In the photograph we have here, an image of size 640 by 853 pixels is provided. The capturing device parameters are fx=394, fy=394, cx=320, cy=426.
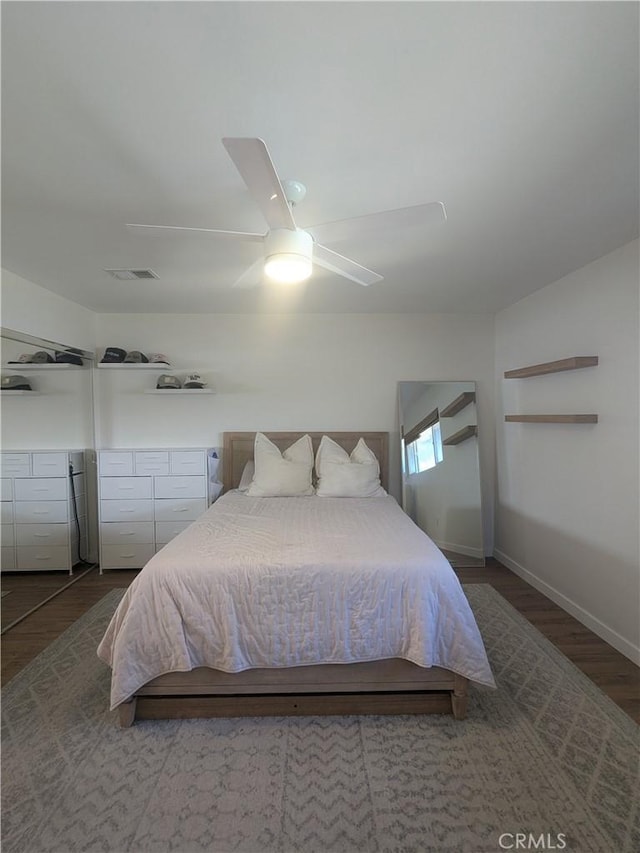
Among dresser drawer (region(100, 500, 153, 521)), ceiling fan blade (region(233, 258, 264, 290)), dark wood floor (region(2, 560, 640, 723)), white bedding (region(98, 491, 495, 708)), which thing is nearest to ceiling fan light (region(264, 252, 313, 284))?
ceiling fan blade (region(233, 258, 264, 290))

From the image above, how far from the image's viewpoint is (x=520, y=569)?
3514 millimetres

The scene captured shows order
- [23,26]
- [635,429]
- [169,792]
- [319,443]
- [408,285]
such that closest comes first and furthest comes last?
[23,26], [169,792], [635,429], [408,285], [319,443]

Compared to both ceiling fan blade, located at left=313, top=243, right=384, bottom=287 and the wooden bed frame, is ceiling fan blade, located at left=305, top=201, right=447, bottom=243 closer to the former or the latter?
ceiling fan blade, located at left=313, top=243, right=384, bottom=287

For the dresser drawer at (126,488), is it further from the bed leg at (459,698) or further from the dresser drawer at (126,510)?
the bed leg at (459,698)

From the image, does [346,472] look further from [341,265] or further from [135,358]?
[135,358]

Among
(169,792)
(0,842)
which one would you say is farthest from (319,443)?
(0,842)

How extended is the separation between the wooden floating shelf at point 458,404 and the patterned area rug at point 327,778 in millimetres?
2349

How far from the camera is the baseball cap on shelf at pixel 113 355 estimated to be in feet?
12.1

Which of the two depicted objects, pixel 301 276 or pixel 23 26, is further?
pixel 301 276

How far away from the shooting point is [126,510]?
3.56m

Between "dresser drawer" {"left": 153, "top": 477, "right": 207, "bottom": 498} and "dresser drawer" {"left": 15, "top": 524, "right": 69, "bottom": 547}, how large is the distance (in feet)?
2.70

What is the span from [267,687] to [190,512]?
2.04 m

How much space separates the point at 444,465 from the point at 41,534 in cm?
360

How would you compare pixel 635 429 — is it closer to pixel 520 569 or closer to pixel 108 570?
pixel 520 569
